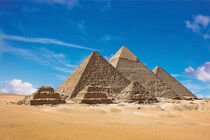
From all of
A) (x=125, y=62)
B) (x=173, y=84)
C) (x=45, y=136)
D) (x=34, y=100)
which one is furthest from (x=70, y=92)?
(x=173, y=84)

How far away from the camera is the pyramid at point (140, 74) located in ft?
165

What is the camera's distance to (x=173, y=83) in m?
59.7

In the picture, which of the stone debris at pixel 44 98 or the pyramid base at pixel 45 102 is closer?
the pyramid base at pixel 45 102

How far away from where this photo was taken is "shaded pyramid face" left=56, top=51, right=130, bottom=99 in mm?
34906

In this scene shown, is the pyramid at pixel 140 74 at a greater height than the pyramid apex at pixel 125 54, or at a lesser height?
lesser

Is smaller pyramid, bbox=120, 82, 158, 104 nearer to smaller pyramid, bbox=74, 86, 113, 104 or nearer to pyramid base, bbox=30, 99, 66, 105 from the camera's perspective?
smaller pyramid, bbox=74, 86, 113, 104

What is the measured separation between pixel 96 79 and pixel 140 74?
18.5 metres

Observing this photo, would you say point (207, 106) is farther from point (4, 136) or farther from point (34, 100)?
point (4, 136)

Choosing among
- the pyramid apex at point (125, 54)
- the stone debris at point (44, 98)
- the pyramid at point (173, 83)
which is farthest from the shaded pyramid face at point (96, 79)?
the pyramid at point (173, 83)

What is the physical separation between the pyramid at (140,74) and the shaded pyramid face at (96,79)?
10382 mm

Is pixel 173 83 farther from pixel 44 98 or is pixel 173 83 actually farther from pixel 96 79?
pixel 44 98

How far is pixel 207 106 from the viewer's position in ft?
70.9

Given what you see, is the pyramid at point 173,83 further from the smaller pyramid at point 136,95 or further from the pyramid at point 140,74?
the smaller pyramid at point 136,95

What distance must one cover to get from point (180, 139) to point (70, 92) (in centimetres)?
2698
